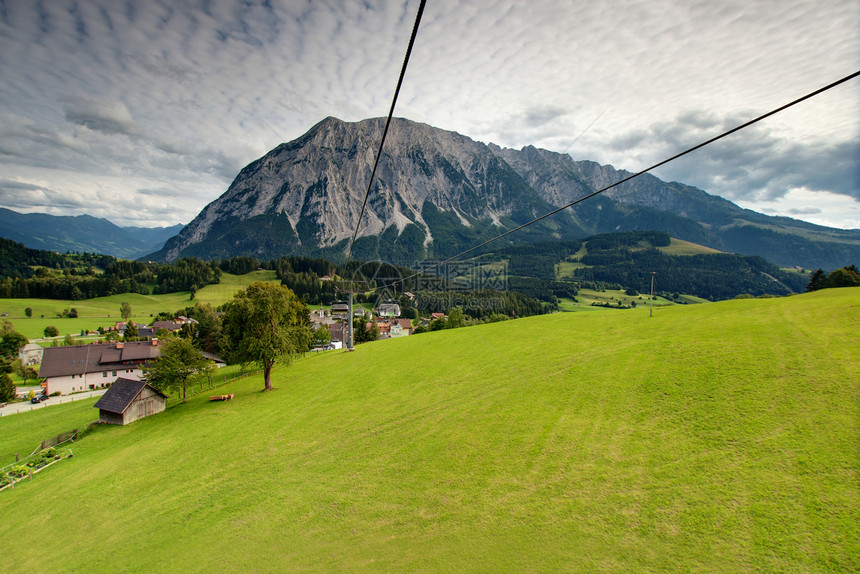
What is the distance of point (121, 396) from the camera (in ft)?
85.6

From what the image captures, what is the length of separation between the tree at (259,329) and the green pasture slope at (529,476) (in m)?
6.67

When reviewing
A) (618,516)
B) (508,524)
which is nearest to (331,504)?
(508,524)

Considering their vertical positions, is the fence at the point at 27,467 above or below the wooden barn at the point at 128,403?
below

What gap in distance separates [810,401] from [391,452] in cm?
1483

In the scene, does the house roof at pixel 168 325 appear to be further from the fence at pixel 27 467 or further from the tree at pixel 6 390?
the fence at pixel 27 467

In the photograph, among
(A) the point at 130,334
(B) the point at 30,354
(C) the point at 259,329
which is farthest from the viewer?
(A) the point at 130,334

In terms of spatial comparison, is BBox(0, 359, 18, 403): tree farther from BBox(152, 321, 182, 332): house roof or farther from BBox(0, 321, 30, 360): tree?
BBox(152, 321, 182, 332): house roof

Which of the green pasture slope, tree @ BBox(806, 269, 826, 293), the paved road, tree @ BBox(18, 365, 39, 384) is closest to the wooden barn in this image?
the green pasture slope

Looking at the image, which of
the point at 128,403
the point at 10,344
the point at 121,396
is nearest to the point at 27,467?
the point at 128,403

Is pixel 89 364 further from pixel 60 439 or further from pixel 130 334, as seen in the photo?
pixel 60 439

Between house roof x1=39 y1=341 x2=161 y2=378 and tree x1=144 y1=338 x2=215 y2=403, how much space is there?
87.3 feet

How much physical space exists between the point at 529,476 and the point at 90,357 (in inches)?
2863

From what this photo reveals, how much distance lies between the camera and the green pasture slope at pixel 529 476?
7.72 m

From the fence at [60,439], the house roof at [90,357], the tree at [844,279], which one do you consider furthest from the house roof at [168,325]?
the tree at [844,279]
